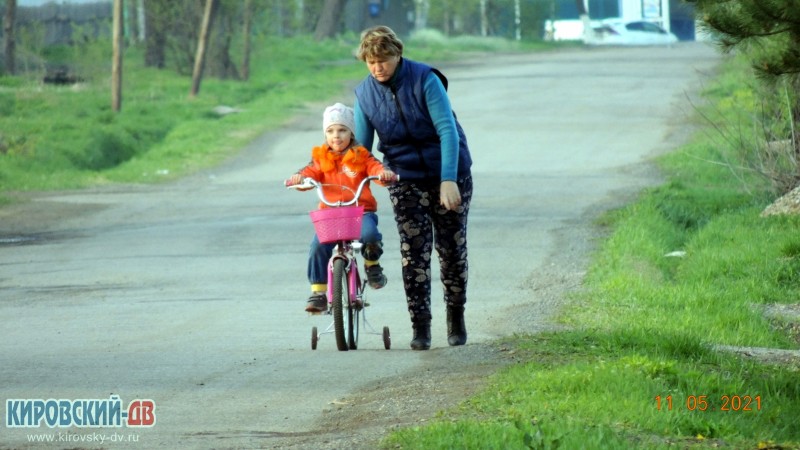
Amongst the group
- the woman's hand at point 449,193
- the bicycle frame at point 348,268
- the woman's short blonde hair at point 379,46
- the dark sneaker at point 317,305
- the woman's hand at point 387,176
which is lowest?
the dark sneaker at point 317,305

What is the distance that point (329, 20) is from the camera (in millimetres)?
60688

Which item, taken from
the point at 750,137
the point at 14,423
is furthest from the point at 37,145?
the point at 14,423

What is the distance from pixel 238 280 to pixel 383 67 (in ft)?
18.6

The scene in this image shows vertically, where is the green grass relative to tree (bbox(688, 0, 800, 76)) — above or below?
below

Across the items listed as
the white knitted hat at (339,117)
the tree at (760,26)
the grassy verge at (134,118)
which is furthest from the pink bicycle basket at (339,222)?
the grassy verge at (134,118)

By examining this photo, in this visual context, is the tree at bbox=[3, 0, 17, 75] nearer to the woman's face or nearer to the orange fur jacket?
the orange fur jacket

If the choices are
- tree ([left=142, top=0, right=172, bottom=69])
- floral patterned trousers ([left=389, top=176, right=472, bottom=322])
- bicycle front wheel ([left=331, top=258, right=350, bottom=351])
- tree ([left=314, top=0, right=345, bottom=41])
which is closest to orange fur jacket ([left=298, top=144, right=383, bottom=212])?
floral patterned trousers ([left=389, top=176, right=472, bottom=322])

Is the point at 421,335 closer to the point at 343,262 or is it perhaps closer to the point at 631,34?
the point at 343,262

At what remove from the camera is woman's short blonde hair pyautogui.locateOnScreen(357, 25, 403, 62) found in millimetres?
8672

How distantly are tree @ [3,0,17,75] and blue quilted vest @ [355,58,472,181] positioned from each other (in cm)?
3188

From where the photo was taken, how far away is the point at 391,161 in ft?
29.6

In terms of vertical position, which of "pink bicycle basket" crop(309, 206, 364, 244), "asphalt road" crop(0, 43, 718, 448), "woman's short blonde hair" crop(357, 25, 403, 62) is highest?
"woman's short blonde hair" crop(357, 25, 403, 62)

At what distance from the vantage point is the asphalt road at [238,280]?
8.16 m
